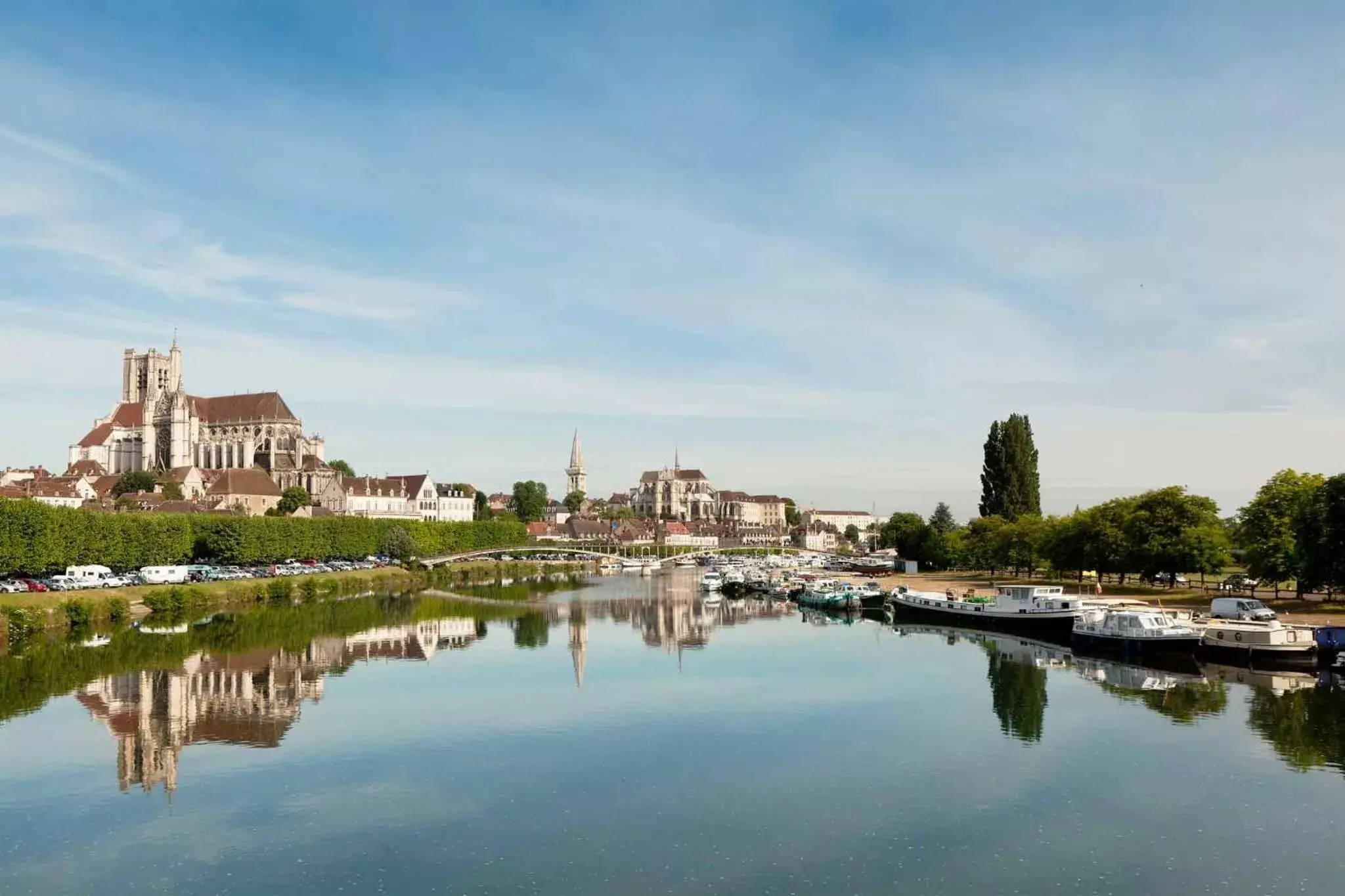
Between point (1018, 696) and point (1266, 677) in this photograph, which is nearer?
point (1018, 696)

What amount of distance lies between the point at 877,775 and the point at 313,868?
12.9 m

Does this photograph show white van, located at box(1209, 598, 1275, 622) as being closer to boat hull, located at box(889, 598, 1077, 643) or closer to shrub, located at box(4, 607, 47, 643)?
boat hull, located at box(889, 598, 1077, 643)

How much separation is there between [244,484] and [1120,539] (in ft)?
339

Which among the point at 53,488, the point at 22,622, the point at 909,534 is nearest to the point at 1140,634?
the point at 22,622

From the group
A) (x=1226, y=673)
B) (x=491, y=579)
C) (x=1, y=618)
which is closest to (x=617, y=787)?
(x=1226, y=673)

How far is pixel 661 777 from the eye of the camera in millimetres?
26172

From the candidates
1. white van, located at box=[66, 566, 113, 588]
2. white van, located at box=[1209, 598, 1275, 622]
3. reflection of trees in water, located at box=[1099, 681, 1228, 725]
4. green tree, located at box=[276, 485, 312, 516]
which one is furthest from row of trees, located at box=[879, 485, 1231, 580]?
green tree, located at box=[276, 485, 312, 516]

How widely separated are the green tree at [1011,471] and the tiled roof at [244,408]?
10036cm

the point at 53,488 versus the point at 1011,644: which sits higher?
the point at 53,488

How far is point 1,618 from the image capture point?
4966cm

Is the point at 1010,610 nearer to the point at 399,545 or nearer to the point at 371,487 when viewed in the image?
the point at 399,545

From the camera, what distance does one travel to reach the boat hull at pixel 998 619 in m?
54.6

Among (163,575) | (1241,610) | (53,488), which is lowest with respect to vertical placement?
(1241,610)

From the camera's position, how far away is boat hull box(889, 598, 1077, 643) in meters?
54.6
